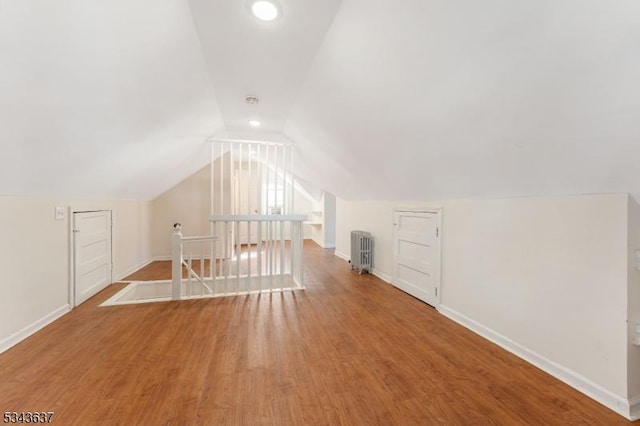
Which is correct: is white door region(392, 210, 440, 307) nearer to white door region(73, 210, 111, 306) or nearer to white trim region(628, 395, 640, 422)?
white trim region(628, 395, 640, 422)

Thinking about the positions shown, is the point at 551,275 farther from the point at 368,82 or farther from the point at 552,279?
the point at 368,82

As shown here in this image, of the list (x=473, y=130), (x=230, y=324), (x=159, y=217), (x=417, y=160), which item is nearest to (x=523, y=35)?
(x=473, y=130)

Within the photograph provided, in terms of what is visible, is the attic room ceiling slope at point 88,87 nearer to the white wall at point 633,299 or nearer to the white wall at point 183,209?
the white wall at point 183,209

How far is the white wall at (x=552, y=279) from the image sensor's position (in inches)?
61.7

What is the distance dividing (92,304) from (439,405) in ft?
12.4

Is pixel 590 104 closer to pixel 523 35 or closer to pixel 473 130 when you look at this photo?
pixel 523 35

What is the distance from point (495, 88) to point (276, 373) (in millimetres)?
2298

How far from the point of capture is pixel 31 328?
7.69 feet

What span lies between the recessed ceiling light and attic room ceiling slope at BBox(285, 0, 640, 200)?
0.41 m

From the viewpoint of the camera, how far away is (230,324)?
104 inches

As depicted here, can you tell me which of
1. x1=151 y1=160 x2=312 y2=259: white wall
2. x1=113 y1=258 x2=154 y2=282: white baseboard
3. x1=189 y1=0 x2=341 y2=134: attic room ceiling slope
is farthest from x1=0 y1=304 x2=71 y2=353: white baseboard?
x1=151 y1=160 x2=312 y2=259: white wall

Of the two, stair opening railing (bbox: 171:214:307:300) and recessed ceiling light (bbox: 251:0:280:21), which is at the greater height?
recessed ceiling light (bbox: 251:0:280:21)

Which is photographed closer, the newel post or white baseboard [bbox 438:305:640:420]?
white baseboard [bbox 438:305:640:420]

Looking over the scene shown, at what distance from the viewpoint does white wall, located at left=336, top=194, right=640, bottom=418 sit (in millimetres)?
1566
